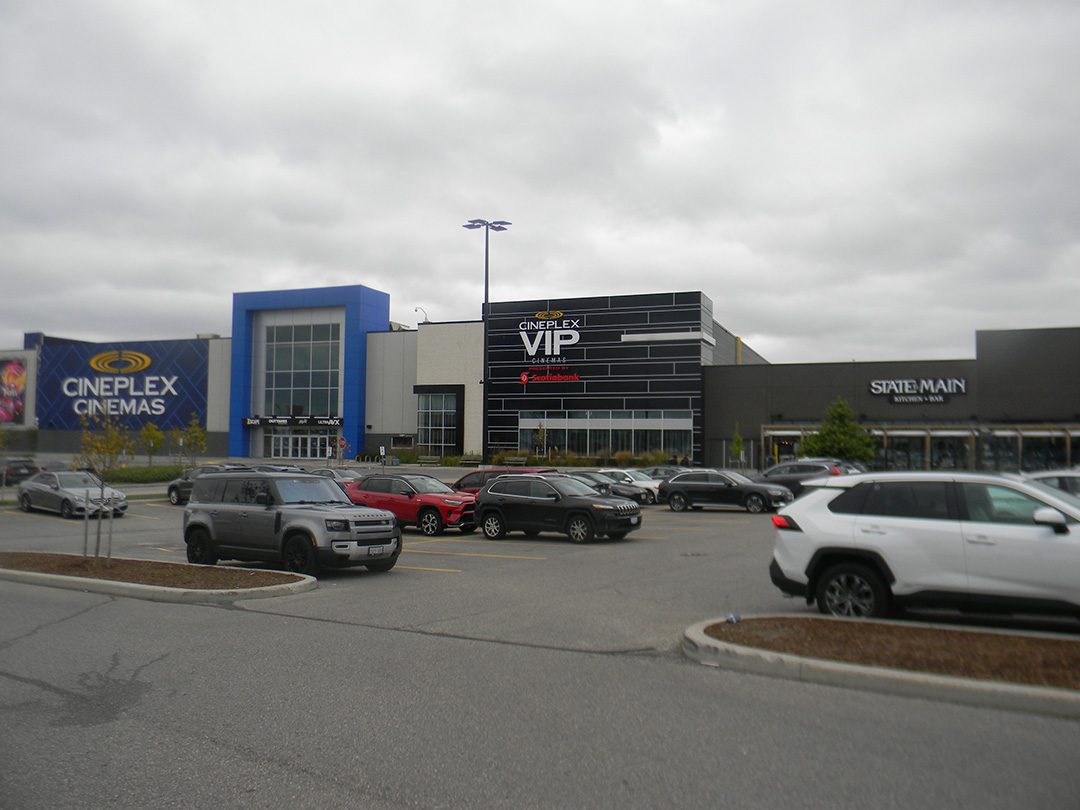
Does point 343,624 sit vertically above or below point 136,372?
A: below

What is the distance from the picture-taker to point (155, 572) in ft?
41.6

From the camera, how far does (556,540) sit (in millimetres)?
19188

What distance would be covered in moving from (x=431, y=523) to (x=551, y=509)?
353 centimetres

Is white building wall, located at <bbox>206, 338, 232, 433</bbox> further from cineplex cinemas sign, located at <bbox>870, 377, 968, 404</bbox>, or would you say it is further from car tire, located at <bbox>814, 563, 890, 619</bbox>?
car tire, located at <bbox>814, 563, 890, 619</bbox>

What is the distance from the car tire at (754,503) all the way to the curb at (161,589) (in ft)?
57.3

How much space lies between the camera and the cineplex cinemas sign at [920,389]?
5244cm

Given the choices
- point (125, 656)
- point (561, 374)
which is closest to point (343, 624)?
point (125, 656)

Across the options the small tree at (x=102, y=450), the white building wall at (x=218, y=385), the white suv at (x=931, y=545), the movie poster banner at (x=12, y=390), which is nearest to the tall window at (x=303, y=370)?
the white building wall at (x=218, y=385)

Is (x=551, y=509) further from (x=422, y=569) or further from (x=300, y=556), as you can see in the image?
(x=300, y=556)

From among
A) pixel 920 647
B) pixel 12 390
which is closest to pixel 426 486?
pixel 920 647

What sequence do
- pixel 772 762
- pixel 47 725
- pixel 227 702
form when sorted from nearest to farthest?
pixel 772 762
pixel 47 725
pixel 227 702

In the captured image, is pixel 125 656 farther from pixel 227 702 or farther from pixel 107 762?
pixel 107 762

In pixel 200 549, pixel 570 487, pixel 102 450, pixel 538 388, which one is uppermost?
pixel 538 388

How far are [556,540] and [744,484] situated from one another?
33.4 feet
